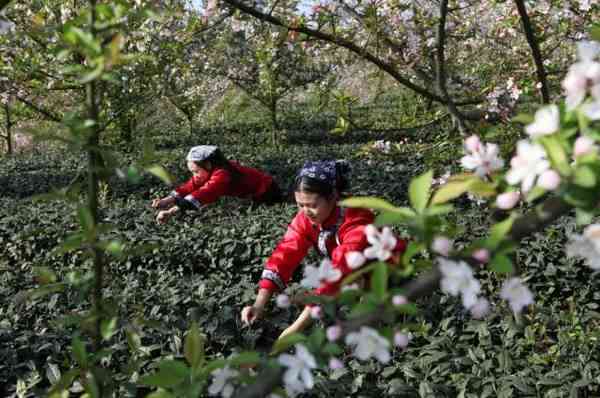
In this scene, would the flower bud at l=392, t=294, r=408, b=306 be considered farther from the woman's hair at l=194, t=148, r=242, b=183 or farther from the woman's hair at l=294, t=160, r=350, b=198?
the woman's hair at l=194, t=148, r=242, b=183

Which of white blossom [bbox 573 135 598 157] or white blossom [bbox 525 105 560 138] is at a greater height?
white blossom [bbox 525 105 560 138]

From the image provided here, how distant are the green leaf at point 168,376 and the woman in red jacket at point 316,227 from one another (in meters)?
1.85

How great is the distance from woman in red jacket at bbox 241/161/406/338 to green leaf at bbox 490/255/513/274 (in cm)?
209

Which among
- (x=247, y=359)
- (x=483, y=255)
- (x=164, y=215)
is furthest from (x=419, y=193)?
(x=164, y=215)

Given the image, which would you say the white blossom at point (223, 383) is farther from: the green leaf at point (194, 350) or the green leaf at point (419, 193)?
the green leaf at point (419, 193)

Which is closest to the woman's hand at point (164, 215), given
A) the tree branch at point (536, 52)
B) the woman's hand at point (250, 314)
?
the woman's hand at point (250, 314)

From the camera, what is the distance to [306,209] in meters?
3.34

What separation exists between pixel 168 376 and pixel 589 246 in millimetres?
798

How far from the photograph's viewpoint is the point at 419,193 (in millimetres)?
974

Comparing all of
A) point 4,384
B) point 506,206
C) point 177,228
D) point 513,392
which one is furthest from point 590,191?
point 177,228

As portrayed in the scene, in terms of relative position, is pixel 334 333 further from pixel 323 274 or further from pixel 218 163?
pixel 218 163

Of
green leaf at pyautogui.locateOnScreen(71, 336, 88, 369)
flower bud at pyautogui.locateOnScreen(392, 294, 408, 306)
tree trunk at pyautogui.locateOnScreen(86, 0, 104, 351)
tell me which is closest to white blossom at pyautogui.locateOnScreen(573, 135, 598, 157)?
flower bud at pyautogui.locateOnScreen(392, 294, 408, 306)

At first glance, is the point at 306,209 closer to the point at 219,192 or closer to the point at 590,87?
the point at 590,87

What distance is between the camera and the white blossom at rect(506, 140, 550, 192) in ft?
2.89
